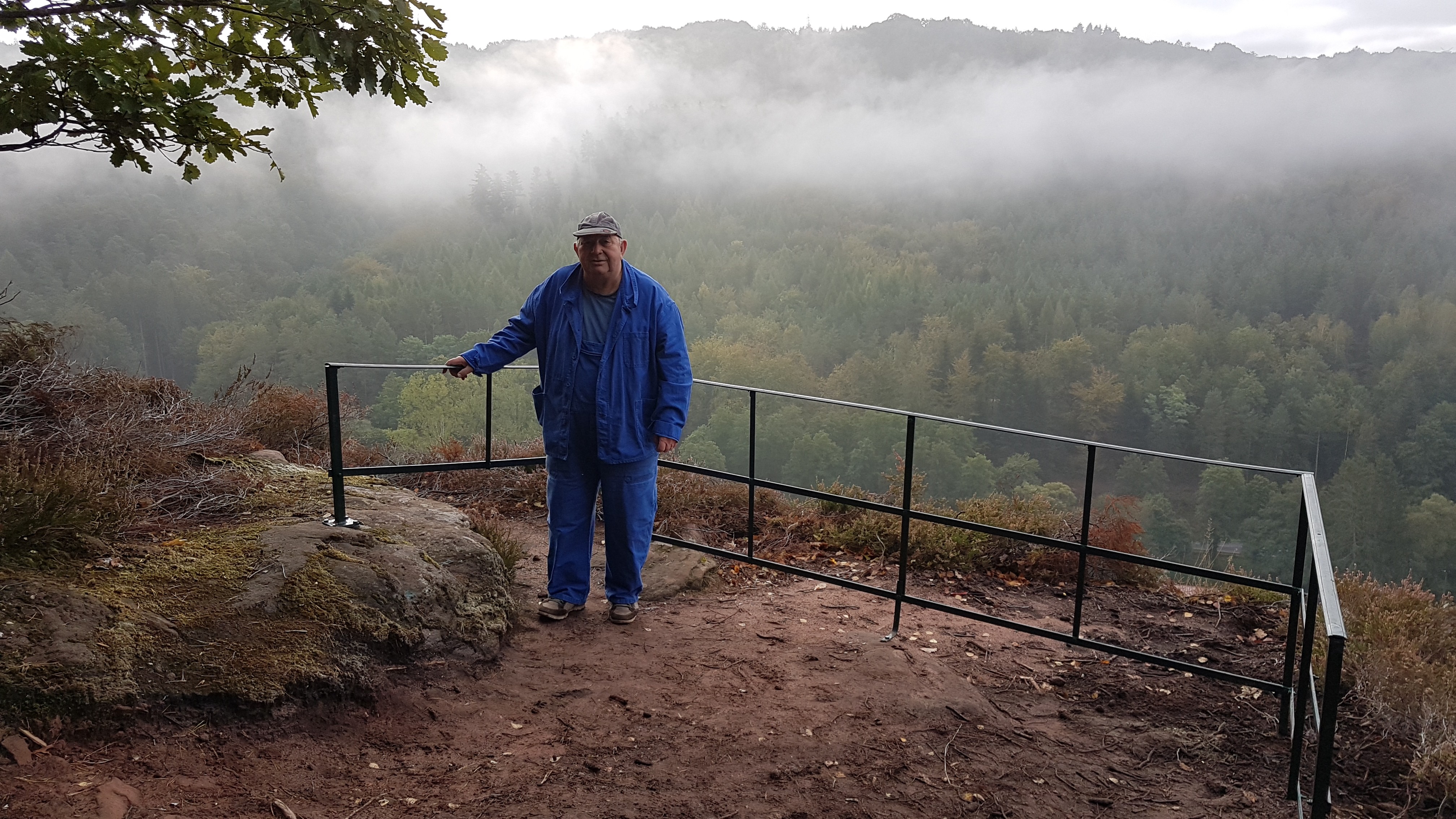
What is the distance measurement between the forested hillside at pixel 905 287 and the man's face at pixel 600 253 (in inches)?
165

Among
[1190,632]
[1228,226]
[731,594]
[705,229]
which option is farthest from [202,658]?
[1228,226]

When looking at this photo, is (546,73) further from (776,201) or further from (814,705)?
(814,705)

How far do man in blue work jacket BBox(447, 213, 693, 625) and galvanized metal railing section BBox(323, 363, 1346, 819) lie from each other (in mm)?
501

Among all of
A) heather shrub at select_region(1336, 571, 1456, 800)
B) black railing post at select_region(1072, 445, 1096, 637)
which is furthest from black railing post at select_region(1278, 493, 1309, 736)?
black railing post at select_region(1072, 445, 1096, 637)

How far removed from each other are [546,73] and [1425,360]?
16451 centimetres

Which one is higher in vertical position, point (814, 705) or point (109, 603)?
point (109, 603)

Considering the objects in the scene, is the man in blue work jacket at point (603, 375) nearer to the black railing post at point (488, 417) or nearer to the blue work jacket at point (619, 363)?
the blue work jacket at point (619, 363)

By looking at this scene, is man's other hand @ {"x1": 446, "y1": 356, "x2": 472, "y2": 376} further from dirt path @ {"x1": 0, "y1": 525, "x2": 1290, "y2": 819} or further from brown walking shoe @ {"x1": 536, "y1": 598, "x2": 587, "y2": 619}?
dirt path @ {"x1": 0, "y1": 525, "x2": 1290, "y2": 819}

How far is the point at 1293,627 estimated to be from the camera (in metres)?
3.95

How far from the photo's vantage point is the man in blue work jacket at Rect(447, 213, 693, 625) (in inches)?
168

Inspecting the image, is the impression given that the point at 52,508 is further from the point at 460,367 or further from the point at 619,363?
the point at 619,363

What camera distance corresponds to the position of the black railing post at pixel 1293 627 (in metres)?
3.77

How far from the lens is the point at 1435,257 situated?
291ft

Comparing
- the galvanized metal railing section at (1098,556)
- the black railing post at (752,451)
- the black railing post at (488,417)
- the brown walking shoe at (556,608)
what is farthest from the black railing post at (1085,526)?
the black railing post at (488,417)
